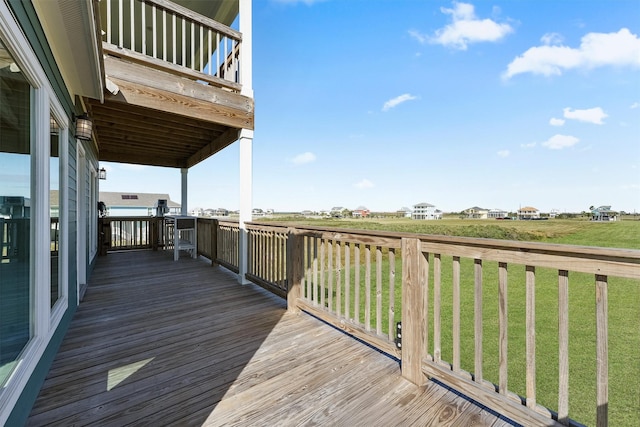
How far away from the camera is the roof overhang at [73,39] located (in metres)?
1.61

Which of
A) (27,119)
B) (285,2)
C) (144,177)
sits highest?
(285,2)

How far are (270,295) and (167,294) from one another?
1.37m

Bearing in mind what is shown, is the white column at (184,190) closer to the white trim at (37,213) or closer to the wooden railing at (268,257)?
the wooden railing at (268,257)

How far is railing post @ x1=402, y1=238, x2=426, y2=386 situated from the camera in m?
1.81

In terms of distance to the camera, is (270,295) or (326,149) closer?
(270,295)

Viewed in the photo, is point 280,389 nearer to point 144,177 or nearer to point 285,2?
point 285,2

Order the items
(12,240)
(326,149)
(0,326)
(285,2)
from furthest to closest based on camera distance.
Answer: (326,149), (285,2), (12,240), (0,326)

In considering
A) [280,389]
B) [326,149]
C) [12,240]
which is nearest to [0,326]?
[12,240]

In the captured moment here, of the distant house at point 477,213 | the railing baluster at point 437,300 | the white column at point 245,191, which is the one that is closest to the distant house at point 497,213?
the distant house at point 477,213

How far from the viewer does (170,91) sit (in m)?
3.58

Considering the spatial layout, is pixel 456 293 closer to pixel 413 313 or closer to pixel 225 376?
pixel 413 313

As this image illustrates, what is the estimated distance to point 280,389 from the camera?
1.76 meters

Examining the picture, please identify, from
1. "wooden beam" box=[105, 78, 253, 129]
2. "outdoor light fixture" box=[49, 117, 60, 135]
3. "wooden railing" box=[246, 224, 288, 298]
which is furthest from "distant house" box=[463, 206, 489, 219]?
"outdoor light fixture" box=[49, 117, 60, 135]

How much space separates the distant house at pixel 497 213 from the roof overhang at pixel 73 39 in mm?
20742
